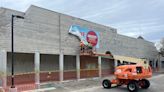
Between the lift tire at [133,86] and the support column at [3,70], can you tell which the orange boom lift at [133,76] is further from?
the support column at [3,70]

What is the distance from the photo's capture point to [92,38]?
118ft

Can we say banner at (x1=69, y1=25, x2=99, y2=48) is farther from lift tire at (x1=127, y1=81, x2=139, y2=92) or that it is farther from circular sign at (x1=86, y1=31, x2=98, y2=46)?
lift tire at (x1=127, y1=81, x2=139, y2=92)

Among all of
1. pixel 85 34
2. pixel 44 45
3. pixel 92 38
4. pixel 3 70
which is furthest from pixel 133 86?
pixel 92 38

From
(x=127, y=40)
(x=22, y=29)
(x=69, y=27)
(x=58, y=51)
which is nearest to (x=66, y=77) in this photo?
(x=58, y=51)

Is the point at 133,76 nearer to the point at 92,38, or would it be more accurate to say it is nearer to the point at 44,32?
the point at 44,32

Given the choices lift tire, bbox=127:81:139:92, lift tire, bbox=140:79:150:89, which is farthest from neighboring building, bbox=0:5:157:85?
lift tire, bbox=140:79:150:89

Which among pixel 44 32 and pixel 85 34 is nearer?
pixel 44 32

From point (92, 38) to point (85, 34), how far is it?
71.3 inches

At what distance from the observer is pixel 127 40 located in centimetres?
4756

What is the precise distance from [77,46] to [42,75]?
21.1ft

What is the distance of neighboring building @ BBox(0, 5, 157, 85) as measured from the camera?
2473 centimetres

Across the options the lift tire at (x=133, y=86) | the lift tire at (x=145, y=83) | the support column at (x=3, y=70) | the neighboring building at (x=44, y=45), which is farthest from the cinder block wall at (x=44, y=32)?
the lift tire at (x=145, y=83)

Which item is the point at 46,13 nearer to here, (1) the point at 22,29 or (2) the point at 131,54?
(1) the point at 22,29

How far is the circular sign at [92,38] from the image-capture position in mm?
35203
